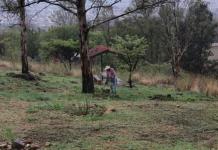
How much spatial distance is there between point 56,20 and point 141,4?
44.6m

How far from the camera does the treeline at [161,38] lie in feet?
134

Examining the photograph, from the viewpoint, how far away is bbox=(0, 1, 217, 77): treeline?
40.9 metres

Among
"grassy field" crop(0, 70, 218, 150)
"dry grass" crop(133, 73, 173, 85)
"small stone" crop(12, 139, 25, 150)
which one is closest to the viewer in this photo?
"small stone" crop(12, 139, 25, 150)

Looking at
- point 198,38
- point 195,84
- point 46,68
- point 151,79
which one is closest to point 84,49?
point 195,84

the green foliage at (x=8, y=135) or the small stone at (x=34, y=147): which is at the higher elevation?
the green foliage at (x=8, y=135)

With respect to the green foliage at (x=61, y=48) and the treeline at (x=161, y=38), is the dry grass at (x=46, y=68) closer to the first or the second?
the treeline at (x=161, y=38)

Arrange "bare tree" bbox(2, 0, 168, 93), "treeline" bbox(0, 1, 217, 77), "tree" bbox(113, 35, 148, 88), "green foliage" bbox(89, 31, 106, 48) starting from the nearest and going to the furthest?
"bare tree" bbox(2, 0, 168, 93)
"tree" bbox(113, 35, 148, 88)
"treeline" bbox(0, 1, 217, 77)
"green foliage" bbox(89, 31, 106, 48)

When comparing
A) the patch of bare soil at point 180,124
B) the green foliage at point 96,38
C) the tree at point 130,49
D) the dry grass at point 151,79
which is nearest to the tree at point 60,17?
the green foliage at point 96,38

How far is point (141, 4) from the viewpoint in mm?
19328

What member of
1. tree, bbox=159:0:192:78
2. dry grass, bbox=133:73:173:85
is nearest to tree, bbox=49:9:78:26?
tree, bbox=159:0:192:78

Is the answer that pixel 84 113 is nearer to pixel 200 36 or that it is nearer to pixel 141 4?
pixel 141 4

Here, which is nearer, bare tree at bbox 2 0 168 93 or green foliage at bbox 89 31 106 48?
bare tree at bbox 2 0 168 93

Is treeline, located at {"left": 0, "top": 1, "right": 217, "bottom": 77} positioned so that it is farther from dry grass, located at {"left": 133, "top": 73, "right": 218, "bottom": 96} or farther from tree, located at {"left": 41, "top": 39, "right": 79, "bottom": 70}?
dry grass, located at {"left": 133, "top": 73, "right": 218, "bottom": 96}

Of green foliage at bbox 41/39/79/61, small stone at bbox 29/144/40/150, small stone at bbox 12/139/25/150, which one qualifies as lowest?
small stone at bbox 29/144/40/150
